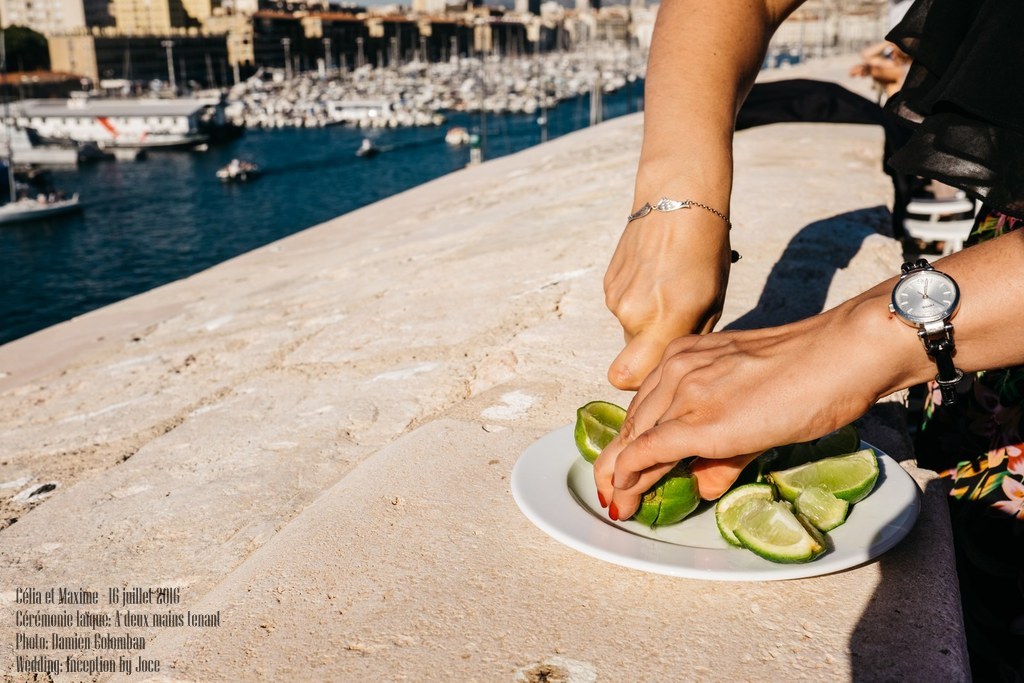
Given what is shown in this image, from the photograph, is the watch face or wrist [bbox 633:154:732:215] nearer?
the watch face

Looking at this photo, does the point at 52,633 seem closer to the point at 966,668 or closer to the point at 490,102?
the point at 966,668

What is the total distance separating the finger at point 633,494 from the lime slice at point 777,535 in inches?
4.1

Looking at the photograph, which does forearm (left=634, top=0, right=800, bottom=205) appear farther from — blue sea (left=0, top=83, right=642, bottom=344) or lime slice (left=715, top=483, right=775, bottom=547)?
blue sea (left=0, top=83, right=642, bottom=344)

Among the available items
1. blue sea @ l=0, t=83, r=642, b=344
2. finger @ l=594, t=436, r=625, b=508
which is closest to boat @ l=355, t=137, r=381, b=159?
blue sea @ l=0, t=83, r=642, b=344

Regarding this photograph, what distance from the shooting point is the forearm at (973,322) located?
30.6 inches

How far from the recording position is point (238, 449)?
1714 millimetres

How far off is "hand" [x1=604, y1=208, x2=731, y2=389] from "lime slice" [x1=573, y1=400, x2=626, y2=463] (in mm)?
43

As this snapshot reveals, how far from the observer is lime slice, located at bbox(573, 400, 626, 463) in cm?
106

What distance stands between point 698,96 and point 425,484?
2.12 ft

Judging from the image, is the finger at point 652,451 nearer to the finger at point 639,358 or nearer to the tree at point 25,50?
the finger at point 639,358

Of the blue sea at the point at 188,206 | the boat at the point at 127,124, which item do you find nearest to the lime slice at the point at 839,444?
the blue sea at the point at 188,206

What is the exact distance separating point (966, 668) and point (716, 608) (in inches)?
9.3

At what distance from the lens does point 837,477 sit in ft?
3.17

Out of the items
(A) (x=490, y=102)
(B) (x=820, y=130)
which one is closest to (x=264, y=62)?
(A) (x=490, y=102)
